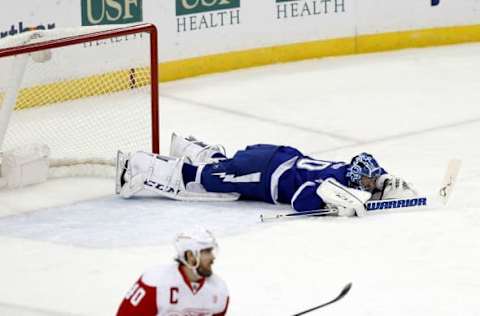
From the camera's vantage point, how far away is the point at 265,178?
665cm

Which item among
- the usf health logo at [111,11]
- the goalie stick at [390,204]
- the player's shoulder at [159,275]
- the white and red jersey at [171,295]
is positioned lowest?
the white and red jersey at [171,295]

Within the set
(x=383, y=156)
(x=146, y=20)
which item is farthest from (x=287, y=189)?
(x=146, y=20)

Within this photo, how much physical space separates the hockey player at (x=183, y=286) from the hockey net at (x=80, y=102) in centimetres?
275

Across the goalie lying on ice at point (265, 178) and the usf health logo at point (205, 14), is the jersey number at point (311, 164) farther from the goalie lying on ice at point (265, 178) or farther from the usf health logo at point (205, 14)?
the usf health logo at point (205, 14)

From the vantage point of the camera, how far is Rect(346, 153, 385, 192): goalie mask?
21.5ft

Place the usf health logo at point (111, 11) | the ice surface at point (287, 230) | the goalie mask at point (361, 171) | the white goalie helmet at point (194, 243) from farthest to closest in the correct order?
1. the usf health logo at point (111, 11)
2. the goalie mask at point (361, 171)
3. the ice surface at point (287, 230)
4. the white goalie helmet at point (194, 243)

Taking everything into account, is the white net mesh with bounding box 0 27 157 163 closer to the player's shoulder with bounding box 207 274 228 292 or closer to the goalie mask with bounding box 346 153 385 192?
the goalie mask with bounding box 346 153 385 192

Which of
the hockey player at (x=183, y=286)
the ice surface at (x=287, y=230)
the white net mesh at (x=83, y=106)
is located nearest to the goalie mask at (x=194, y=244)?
the hockey player at (x=183, y=286)

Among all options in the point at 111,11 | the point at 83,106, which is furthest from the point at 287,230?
the point at 111,11

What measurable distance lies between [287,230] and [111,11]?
2949 mm

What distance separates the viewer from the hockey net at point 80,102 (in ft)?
23.3

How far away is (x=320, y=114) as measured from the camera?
8.68 m

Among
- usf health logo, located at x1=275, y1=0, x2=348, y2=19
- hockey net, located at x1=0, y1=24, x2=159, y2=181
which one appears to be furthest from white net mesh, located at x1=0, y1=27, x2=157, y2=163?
usf health logo, located at x1=275, y1=0, x2=348, y2=19

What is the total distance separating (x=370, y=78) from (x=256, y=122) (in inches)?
52.0
